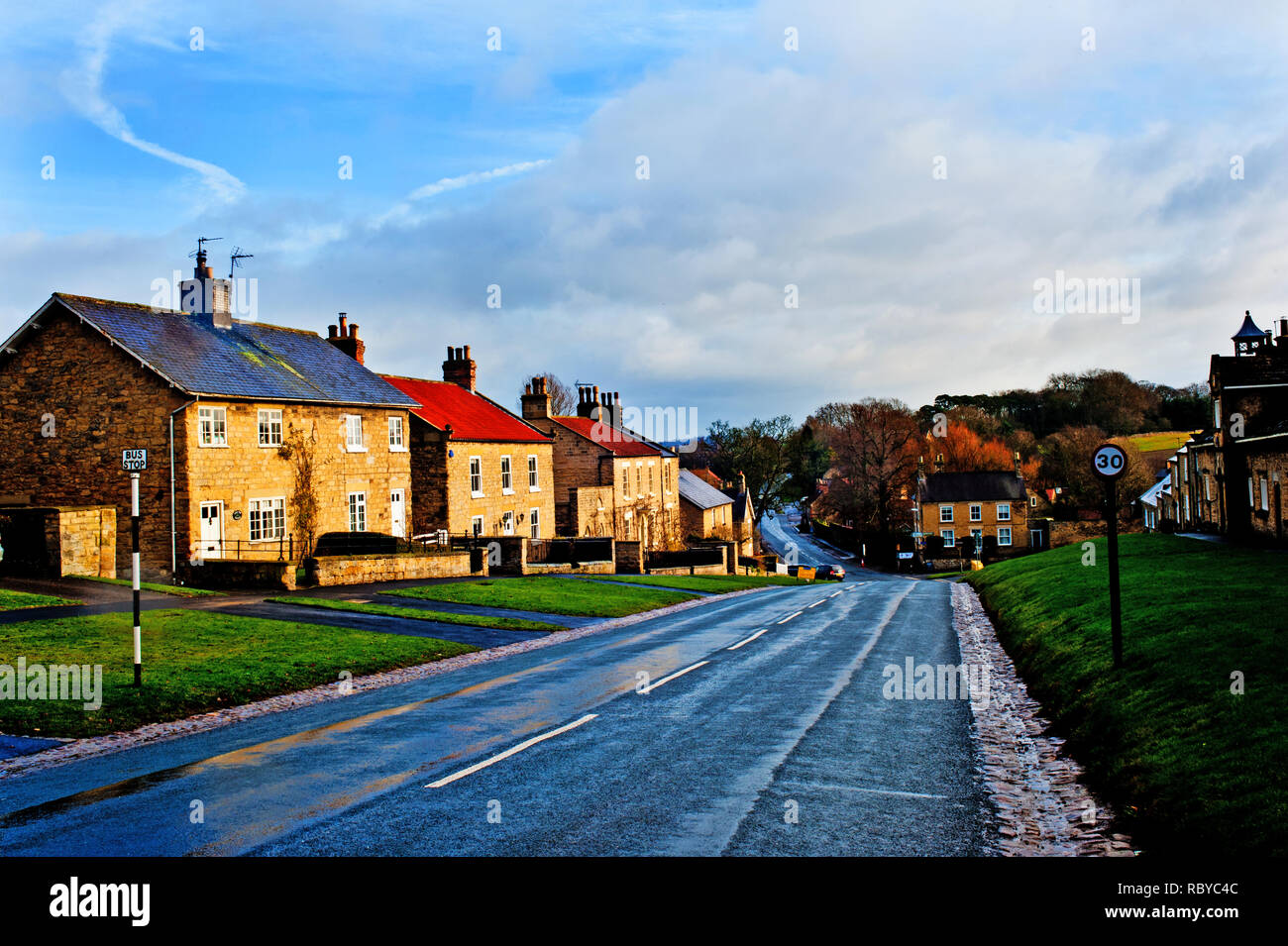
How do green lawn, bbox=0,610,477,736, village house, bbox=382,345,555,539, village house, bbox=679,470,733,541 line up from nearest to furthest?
green lawn, bbox=0,610,477,736, village house, bbox=382,345,555,539, village house, bbox=679,470,733,541

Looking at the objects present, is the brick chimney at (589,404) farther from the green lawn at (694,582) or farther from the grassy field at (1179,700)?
the grassy field at (1179,700)

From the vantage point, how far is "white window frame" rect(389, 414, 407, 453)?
39.8 metres

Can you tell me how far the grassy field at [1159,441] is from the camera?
103938mm

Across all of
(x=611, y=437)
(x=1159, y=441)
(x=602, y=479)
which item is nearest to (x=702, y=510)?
(x=611, y=437)

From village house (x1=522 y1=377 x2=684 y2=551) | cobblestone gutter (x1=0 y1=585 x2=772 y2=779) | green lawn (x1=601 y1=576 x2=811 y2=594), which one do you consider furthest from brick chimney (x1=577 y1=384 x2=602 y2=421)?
cobblestone gutter (x1=0 y1=585 x2=772 y2=779)

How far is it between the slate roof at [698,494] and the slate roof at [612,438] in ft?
25.8

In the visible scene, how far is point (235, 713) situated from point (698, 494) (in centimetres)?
6775

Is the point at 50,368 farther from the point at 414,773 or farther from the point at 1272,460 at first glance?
the point at 1272,460

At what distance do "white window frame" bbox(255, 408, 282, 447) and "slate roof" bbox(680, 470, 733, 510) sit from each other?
46.5 meters

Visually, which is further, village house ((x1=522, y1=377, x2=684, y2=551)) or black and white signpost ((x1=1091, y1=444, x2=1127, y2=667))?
village house ((x1=522, y1=377, x2=684, y2=551))

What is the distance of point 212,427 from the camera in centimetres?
3083

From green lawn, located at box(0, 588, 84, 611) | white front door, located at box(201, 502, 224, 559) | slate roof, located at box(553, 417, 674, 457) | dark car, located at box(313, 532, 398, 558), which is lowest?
green lawn, located at box(0, 588, 84, 611)

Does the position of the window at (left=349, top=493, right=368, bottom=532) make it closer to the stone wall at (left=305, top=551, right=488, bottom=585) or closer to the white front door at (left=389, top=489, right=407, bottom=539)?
the white front door at (left=389, top=489, right=407, bottom=539)

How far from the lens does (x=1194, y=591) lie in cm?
1848
